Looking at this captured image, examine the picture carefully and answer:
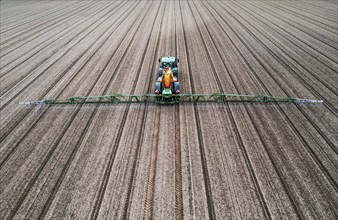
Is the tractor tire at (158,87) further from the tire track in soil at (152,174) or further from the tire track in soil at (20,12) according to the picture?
the tire track in soil at (20,12)

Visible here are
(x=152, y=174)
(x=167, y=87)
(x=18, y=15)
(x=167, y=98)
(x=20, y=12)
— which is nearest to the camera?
(x=152, y=174)

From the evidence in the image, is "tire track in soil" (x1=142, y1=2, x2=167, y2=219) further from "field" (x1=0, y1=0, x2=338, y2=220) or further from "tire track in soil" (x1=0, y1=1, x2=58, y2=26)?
"tire track in soil" (x1=0, y1=1, x2=58, y2=26)

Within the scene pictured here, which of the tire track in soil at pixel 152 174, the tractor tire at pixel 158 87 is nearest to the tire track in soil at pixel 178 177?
the tire track in soil at pixel 152 174

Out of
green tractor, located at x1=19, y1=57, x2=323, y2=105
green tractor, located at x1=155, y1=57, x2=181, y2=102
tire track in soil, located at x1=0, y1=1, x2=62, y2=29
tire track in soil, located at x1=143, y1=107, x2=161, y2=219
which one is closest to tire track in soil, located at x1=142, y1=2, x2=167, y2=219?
tire track in soil, located at x1=143, y1=107, x2=161, y2=219

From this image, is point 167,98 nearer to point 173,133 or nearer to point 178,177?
point 173,133

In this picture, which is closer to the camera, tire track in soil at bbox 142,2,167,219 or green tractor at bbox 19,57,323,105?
tire track in soil at bbox 142,2,167,219

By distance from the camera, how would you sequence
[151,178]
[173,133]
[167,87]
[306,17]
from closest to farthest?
[151,178]
[173,133]
[167,87]
[306,17]

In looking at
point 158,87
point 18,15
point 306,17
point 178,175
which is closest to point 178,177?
point 178,175

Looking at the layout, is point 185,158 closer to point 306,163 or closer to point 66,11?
point 306,163
